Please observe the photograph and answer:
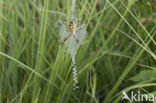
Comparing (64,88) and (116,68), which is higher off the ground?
(116,68)

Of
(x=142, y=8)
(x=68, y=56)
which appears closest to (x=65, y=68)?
(x=68, y=56)

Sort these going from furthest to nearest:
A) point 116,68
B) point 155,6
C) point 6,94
Result: point 116,68 → point 6,94 → point 155,6

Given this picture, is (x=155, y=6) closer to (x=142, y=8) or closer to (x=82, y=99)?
(x=142, y=8)

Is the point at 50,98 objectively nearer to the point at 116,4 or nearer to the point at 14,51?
the point at 14,51

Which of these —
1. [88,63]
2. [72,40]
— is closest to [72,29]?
[72,40]

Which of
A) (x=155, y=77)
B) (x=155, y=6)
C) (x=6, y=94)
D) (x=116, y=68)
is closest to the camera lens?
(x=155, y=77)

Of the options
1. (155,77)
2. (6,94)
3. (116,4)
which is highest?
(116,4)

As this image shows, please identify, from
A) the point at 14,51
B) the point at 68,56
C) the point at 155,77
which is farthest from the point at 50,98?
the point at 155,77

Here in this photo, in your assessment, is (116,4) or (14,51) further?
(116,4)

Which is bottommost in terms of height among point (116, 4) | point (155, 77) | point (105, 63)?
point (155, 77)
